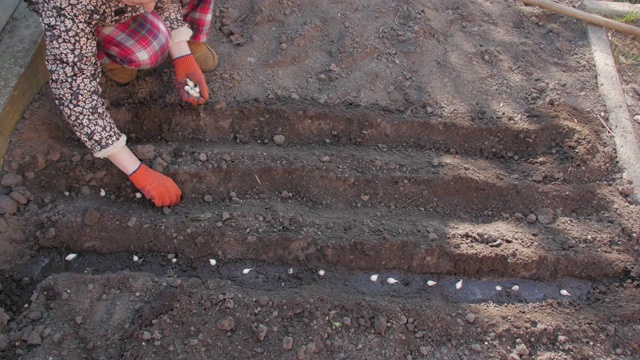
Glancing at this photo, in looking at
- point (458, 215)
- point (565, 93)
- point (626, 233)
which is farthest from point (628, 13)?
point (458, 215)

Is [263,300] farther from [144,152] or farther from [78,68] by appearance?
[78,68]

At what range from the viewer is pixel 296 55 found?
9.96ft

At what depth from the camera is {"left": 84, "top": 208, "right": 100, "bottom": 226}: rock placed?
8.04 ft

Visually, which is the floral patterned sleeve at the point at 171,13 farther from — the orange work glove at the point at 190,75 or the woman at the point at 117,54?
the orange work glove at the point at 190,75

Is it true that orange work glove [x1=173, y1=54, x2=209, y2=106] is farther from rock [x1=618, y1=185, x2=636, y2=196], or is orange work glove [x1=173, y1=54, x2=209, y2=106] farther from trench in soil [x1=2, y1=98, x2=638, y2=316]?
rock [x1=618, y1=185, x2=636, y2=196]

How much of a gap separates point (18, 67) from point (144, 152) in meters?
0.76

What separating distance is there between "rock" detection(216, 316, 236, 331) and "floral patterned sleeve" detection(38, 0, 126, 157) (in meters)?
0.83

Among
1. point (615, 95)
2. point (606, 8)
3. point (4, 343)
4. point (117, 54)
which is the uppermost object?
point (606, 8)

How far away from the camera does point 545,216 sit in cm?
260

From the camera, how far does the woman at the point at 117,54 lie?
213cm

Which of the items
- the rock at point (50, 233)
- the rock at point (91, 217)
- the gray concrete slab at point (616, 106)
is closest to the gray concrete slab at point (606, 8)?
the gray concrete slab at point (616, 106)

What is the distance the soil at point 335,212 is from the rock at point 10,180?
3 centimetres

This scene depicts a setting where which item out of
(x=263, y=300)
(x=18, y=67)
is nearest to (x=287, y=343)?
(x=263, y=300)

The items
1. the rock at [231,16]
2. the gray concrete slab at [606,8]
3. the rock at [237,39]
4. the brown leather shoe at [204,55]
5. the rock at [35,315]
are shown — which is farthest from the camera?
the gray concrete slab at [606,8]
